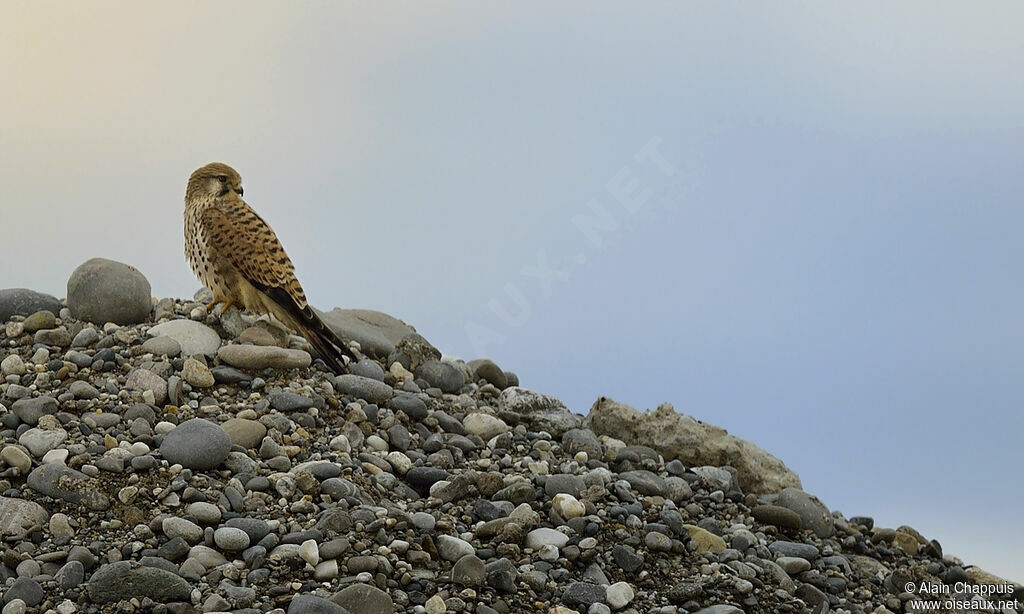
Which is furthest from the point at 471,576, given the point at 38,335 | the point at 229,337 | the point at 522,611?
the point at 38,335

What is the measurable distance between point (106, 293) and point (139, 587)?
312 centimetres

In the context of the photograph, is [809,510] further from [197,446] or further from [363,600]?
[197,446]

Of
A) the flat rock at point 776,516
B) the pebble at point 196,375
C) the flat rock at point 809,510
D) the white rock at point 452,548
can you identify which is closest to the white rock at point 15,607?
the white rock at point 452,548

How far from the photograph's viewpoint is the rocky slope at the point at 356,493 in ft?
15.6

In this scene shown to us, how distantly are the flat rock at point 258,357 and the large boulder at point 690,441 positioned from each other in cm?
227

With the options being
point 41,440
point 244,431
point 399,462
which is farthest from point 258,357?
point 41,440

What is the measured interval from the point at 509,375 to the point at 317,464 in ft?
9.53

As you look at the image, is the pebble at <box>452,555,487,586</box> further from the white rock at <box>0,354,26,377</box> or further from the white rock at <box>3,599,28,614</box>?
the white rock at <box>0,354,26,377</box>

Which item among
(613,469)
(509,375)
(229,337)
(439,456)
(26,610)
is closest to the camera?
(26,610)

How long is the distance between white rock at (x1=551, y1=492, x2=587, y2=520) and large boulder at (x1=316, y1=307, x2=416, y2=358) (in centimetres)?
267

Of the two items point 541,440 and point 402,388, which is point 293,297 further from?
point 541,440

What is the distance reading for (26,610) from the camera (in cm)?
450

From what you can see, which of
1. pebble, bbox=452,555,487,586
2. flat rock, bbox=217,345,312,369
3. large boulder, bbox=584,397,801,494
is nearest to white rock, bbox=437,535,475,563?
pebble, bbox=452,555,487,586

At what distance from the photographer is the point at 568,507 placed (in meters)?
5.48
